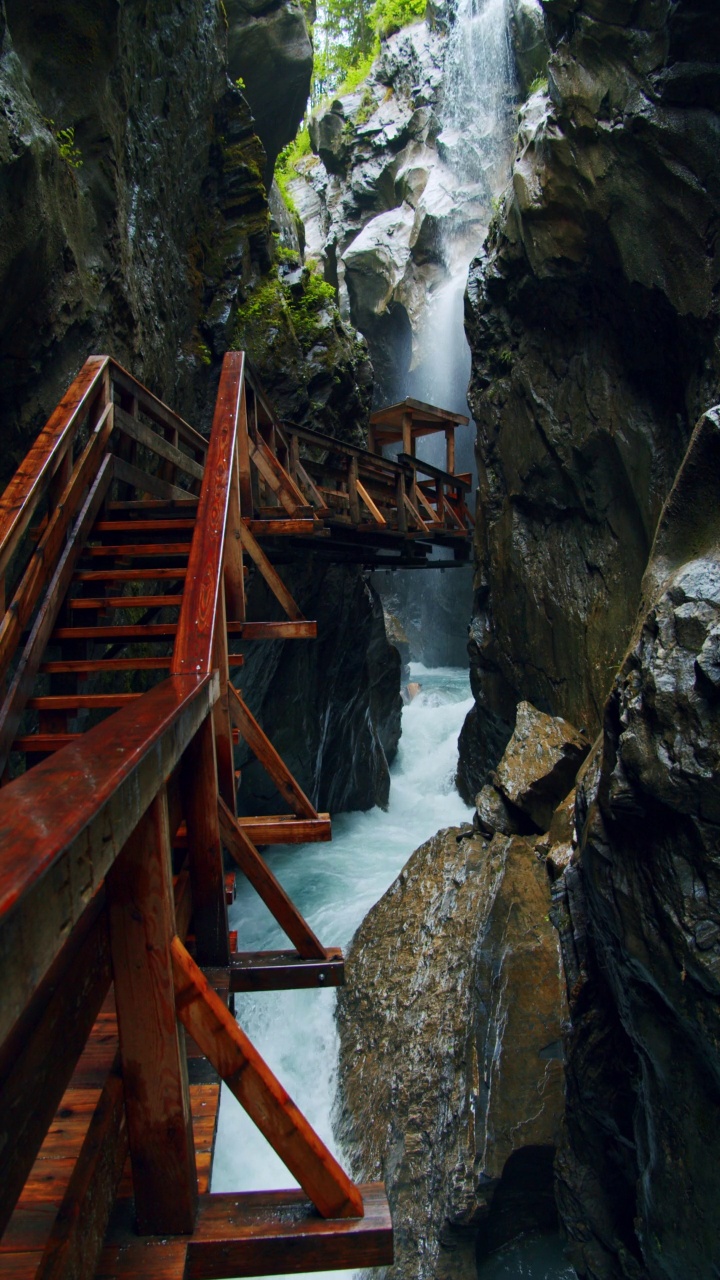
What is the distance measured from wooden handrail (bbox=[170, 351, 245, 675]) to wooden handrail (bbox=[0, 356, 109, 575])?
0.79 metres

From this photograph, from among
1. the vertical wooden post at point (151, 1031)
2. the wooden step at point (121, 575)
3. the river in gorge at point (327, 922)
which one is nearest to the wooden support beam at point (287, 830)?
the wooden step at point (121, 575)

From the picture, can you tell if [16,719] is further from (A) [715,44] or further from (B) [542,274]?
(B) [542,274]

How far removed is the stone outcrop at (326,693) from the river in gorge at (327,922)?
3.01 feet

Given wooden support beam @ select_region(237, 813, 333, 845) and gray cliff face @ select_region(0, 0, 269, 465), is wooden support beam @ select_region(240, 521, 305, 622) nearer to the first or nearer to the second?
wooden support beam @ select_region(237, 813, 333, 845)

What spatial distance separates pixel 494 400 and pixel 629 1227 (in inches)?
407

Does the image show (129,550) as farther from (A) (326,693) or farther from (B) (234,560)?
(A) (326,693)

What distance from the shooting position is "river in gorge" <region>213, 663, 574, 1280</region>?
6330mm

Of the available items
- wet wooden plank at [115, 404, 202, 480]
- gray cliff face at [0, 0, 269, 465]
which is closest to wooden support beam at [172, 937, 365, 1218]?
wet wooden plank at [115, 404, 202, 480]

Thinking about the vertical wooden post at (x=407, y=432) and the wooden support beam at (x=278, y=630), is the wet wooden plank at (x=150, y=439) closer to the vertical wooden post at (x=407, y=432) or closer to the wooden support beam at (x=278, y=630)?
the wooden support beam at (x=278, y=630)

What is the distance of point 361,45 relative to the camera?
102ft

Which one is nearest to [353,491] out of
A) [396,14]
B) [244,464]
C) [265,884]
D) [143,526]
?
[244,464]

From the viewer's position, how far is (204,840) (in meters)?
2.22

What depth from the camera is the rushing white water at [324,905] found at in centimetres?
660

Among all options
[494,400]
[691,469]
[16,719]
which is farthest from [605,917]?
[494,400]
